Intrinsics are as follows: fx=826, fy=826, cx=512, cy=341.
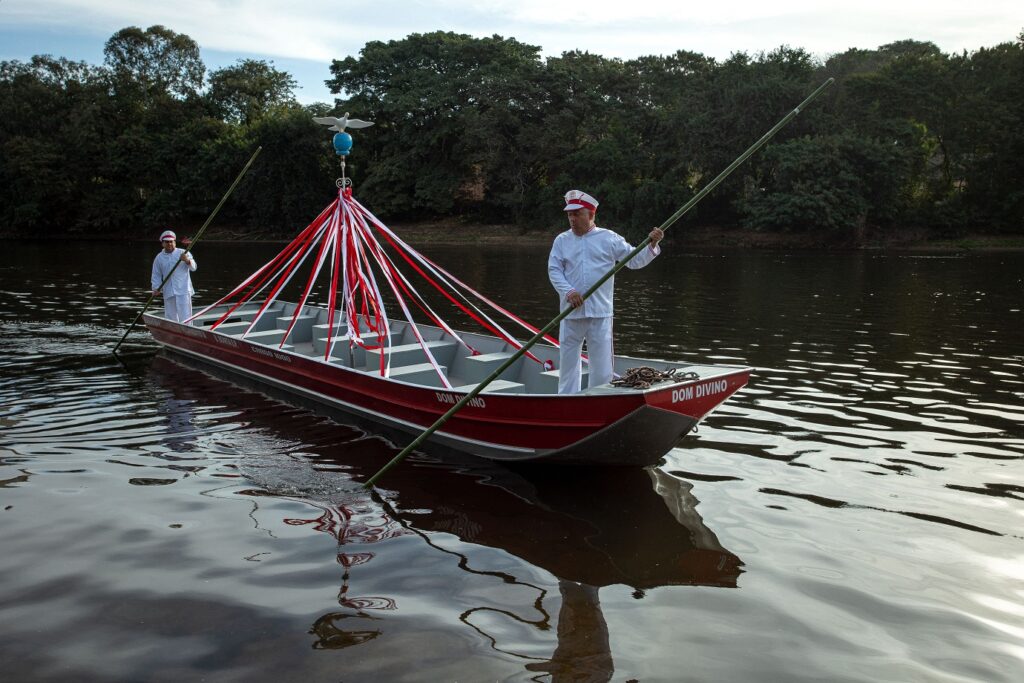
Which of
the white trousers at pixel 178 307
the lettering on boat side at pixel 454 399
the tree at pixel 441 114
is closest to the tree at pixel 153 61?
the tree at pixel 441 114

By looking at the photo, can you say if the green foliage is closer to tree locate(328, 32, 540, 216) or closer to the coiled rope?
tree locate(328, 32, 540, 216)

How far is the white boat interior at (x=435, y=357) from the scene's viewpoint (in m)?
8.45

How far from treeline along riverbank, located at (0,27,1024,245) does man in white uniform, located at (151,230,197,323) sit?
28.9 meters

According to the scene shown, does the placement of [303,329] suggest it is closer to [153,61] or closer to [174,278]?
[174,278]

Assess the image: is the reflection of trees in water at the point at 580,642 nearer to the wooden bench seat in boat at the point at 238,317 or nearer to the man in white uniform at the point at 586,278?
the man in white uniform at the point at 586,278

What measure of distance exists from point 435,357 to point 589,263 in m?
3.83

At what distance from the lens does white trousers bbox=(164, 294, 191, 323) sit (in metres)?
13.7

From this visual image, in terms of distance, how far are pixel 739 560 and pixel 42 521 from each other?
5.24m

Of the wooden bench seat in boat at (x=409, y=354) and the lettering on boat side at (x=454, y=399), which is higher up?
the wooden bench seat in boat at (x=409, y=354)

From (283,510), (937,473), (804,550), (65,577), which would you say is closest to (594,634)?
(804,550)

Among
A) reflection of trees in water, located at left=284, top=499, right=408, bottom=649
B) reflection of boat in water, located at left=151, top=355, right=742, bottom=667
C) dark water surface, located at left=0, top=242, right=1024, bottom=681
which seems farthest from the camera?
reflection of boat in water, located at left=151, top=355, right=742, bottom=667

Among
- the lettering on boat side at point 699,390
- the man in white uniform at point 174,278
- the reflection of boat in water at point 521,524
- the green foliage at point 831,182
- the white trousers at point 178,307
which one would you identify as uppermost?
the green foliage at point 831,182

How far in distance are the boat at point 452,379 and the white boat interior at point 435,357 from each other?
17 mm

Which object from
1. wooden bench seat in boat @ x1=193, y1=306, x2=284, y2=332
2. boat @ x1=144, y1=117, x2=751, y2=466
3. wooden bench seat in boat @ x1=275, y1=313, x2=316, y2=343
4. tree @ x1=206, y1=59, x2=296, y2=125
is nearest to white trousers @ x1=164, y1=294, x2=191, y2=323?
wooden bench seat in boat @ x1=193, y1=306, x2=284, y2=332
